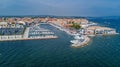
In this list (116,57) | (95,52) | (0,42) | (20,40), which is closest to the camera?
(116,57)

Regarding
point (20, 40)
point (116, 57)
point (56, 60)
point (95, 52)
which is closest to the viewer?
point (56, 60)

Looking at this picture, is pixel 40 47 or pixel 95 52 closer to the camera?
pixel 95 52

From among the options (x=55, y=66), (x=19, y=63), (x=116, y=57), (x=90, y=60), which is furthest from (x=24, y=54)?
(x=116, y=57)

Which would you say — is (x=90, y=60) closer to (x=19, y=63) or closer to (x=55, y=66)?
(x=55, y=66)

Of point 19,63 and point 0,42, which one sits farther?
point 0,42

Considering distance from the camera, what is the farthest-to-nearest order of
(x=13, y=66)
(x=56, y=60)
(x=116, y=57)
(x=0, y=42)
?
1. (x=0, y=42)
2. (x=116, y=57)
3. (x=56, y=60)
4. (x=13, y=66)

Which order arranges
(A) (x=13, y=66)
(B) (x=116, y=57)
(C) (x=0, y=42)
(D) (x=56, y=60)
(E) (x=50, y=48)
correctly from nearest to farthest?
(A) (x=13, y=66) < (D) (x=56, y=60) < (B) (x=116, y=57) < (E) (x=50, y=48) < (C) (x=0, y=42)

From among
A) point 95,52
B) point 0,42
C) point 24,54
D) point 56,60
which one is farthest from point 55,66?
point 0,42

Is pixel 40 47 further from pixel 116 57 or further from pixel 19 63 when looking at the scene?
pixel 116 57
